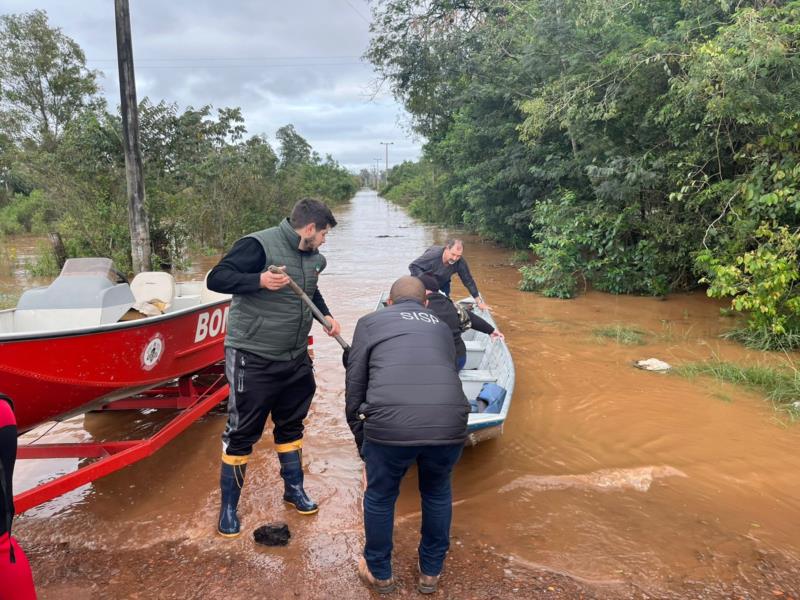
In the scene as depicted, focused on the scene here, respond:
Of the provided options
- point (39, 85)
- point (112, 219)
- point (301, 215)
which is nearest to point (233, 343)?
point (301, 215)

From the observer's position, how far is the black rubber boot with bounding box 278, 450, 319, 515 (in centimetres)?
367

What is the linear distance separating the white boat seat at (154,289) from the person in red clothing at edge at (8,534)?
3568mm

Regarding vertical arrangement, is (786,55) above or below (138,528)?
above

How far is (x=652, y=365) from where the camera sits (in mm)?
6668

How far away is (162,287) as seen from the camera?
5508 millimetres

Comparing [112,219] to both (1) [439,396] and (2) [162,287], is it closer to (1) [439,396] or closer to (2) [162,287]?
(2) [162,287]

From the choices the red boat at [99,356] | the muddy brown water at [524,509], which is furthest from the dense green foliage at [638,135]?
the red boat at [99,356]

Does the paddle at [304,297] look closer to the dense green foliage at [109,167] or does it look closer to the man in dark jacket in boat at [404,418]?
the man in dark jacket in boat at [404,418]

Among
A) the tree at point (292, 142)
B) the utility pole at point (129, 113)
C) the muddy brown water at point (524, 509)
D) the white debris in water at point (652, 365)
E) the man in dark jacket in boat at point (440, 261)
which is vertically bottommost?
the muddy brown water at point (524, 509)

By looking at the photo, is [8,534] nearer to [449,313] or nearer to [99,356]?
[99,356]

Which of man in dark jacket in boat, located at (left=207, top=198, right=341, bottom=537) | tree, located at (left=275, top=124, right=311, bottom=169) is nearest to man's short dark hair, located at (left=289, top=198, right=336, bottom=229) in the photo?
man in dark jacket in boat, located at (left=207, top=198, right=341, bottom=537)

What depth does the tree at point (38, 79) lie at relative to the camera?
21406mm

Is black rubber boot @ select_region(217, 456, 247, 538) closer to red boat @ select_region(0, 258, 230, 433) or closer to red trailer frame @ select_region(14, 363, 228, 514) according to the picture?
red trailer frame @ select_region(14, 363, 228, 514)

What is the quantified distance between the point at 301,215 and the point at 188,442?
279cm
